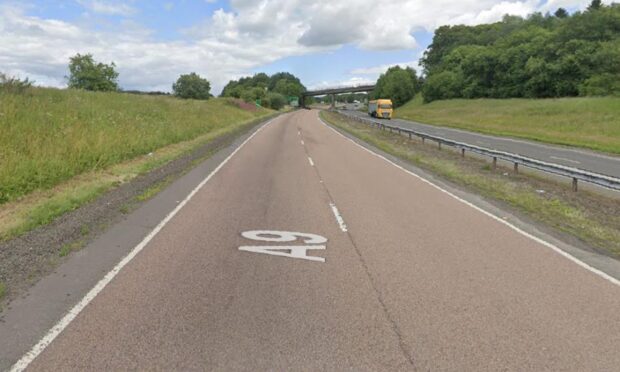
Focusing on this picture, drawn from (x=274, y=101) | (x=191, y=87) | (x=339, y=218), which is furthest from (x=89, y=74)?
(x=339, y=218)

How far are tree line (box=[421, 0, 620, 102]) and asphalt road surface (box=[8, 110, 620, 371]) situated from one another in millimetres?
59039

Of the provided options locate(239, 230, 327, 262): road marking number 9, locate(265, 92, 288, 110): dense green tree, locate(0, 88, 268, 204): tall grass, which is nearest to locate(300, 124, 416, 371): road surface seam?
locate(239, 230, 327, 262): road marking number 9

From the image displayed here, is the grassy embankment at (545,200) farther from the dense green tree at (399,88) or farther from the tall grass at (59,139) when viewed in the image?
the dense green tree at (399,88)

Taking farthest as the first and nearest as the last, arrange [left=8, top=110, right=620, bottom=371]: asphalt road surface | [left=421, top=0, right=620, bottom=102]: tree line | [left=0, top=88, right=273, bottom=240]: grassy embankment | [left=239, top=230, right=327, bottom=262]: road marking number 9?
[left=421, top=0, right=620, bottom=102]: tree line
[left=0, top=88, right=273, bottom=240]: grassy embankment
[left=239, top=230, right=327, bottom=262]: road marking number 9
[left=8, top=110, right=620, bottom=371]: asphalt road surface

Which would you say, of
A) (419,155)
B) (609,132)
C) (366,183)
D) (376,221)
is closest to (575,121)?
(609,132)

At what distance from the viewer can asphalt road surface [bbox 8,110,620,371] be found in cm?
409

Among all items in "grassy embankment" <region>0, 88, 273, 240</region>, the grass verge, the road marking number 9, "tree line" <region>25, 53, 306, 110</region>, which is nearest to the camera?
the road marking number 9

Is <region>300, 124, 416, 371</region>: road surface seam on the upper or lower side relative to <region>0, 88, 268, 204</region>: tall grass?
lower

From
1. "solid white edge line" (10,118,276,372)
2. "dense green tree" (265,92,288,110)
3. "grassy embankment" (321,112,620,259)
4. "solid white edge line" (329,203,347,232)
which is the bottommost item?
"dense green tree" (265,92,288,110)

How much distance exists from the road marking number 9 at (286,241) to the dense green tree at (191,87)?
362 ft

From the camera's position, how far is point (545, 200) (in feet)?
38.9

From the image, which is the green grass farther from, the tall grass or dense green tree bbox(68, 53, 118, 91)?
dense green tree bbox(68, 53, 118, 91)

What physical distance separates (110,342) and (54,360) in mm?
456

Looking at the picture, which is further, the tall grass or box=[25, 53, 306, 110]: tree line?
box=[25, 53, 306, 110]: tree line
